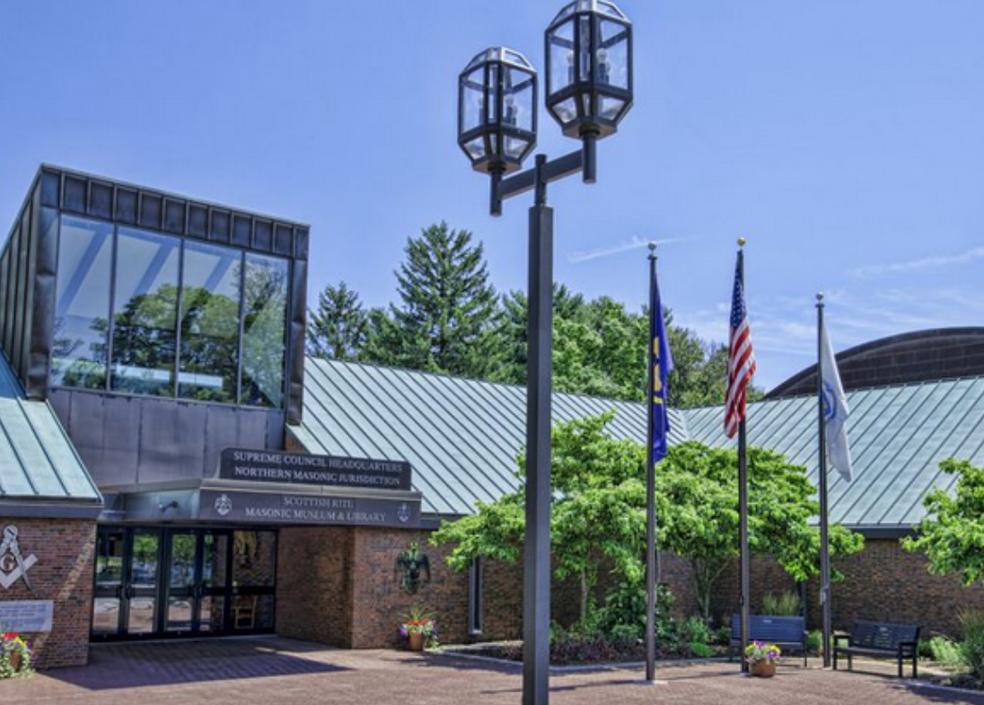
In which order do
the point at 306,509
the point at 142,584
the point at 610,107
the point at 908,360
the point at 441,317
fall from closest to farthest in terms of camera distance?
the point at 610,107 → the point at 306,509 → the point at 142,584 → the point at 908,360 → the point at 441,317

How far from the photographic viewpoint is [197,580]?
23.1 meters

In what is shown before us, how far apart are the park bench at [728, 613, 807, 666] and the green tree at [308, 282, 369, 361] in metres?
49.3

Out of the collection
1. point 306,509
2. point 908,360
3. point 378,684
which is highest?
point 908,360

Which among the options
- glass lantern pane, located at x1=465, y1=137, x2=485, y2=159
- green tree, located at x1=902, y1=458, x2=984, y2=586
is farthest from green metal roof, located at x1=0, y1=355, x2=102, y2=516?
green tree, located at x1=902, y1=458, x2=984, y2=586

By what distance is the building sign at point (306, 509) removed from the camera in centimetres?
1788

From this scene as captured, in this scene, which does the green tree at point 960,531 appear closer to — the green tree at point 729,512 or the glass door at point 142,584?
the green tree at point 729,512

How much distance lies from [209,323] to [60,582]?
7052 mm

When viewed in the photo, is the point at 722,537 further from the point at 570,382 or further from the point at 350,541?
the point at 570,382

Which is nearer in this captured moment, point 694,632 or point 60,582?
point 60,582

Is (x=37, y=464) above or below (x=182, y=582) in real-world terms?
above

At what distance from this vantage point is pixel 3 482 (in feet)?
57.9

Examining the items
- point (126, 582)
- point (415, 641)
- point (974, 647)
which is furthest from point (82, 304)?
point (974, 647)

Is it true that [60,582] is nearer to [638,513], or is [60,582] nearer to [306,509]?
[306,509]

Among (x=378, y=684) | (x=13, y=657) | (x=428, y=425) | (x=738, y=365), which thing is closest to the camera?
(x=378, y=684)
